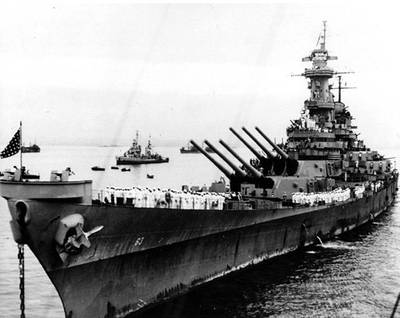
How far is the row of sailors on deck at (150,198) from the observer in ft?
43.0

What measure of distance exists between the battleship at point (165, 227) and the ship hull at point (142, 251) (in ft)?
0.08

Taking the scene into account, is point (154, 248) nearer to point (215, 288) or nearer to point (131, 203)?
point (131, 203)

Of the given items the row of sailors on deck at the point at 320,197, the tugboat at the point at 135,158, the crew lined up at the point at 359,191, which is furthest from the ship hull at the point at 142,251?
the tugboat at the point at 135,158

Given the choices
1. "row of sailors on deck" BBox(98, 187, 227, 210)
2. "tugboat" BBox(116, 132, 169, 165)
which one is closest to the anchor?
"row of sailors on deck" BBox(98, 187, 227, 210)

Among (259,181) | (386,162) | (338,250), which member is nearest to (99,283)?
(259,181)

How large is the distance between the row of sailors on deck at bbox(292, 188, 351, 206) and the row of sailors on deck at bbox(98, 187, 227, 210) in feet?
17.8

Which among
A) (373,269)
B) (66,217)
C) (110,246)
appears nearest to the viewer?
(66,217)

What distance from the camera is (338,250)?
20.6m

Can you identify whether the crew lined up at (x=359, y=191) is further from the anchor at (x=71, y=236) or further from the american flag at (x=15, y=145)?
the american flag at (x=15, y=145)

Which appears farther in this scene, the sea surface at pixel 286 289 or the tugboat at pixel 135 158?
the tugboat at pixel 135 158

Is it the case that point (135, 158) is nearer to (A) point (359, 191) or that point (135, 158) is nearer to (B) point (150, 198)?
(A) point (359, 191)

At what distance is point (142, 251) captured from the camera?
12.5 m

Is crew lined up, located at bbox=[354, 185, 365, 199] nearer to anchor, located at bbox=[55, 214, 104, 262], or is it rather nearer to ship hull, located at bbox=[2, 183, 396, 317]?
ship hull, located at bbox=[2, 183, 396, 317]

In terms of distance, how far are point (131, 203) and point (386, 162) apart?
26.6 metres
